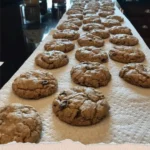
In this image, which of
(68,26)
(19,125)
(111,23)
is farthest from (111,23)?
(19,125)

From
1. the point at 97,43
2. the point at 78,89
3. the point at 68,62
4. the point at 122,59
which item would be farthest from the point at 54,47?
the point at 78,89

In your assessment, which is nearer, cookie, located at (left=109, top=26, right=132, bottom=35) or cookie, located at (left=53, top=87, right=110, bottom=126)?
cookie, located at (left=53, top=87, right=110, bottom=126)

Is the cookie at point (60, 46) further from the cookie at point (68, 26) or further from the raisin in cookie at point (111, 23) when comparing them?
the raisin in cookie at point (111, 23)

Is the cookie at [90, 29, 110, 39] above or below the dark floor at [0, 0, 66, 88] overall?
above

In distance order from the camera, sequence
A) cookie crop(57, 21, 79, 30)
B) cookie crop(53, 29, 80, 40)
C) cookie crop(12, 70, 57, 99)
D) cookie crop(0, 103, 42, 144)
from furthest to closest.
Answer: cookie crop(57, 21, 79, 30)
cookie crop(53, 29, 80, 40)
cookie crop(12, 70, 57, 99)
cookie crop(0, 103, 42, 144)

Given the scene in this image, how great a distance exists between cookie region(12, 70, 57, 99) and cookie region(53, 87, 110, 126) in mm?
85

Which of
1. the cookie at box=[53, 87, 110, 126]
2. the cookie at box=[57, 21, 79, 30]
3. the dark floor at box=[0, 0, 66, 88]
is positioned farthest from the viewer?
the cookie at box=[57, 21, 79, 30]

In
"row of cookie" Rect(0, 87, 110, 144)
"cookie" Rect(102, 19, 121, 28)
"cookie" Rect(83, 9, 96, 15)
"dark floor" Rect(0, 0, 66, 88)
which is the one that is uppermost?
"row of cookie" Rect(0, 87, 110, 144)

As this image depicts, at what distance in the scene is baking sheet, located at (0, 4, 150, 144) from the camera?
0.61m

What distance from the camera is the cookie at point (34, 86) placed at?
30.1 inches

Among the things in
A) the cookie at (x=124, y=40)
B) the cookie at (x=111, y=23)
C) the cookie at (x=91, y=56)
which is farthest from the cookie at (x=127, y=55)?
the cookie at (x=111, y=23)

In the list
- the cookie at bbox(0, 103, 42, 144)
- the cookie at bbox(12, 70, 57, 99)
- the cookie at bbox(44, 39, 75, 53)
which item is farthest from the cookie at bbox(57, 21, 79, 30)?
the cookie at bbox(0, 103, 42, 144)

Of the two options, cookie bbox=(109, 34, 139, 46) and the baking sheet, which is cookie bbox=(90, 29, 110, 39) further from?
the baking sheet

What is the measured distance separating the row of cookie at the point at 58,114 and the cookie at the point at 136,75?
0.21 metres
